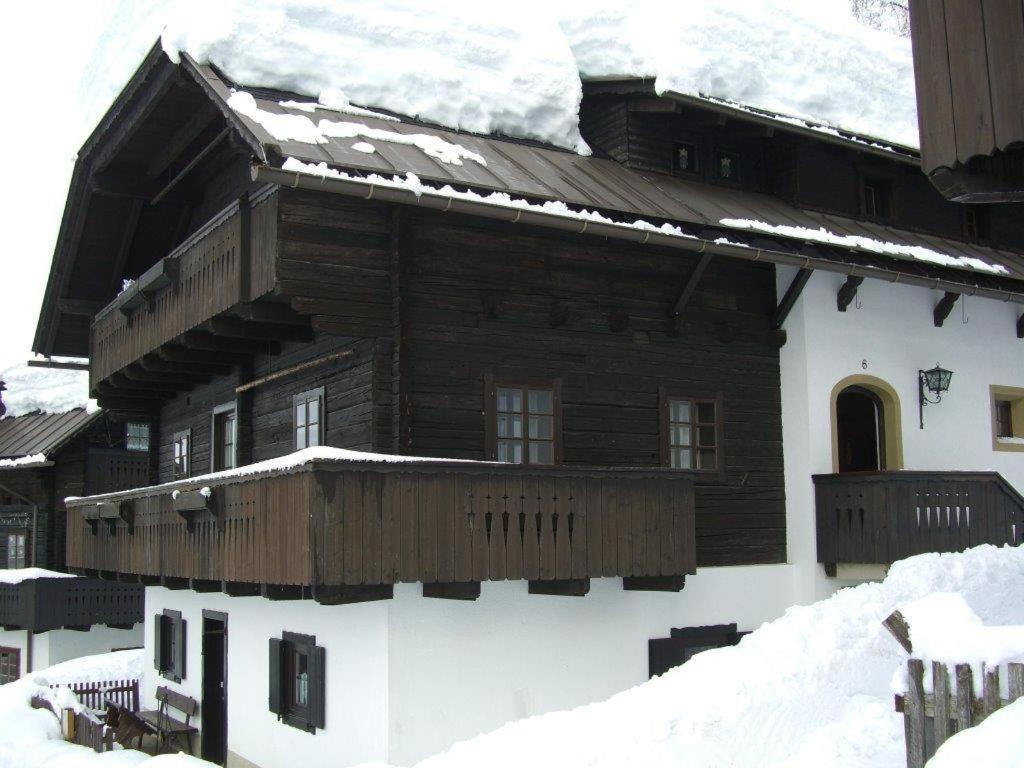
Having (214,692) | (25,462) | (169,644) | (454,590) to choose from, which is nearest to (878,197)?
(454,590)

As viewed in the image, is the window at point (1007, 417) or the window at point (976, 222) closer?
the window at point (1007, 417)

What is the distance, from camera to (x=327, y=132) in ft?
40.1

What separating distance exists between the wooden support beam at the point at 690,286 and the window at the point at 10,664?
1952cm

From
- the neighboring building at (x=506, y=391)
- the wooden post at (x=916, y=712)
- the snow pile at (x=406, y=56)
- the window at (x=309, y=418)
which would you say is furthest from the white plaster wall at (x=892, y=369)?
the wooden post at (x=916, y=712)

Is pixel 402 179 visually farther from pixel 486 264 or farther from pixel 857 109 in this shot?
pixel 857 109

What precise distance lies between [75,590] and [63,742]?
9899 mm

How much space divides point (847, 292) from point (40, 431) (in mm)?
21188

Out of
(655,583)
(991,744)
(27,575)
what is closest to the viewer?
(991,744)

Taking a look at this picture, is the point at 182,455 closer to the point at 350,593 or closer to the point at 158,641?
the point at 158,641

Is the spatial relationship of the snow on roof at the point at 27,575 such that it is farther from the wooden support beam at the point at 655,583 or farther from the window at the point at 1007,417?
the window at the point at 1007,417

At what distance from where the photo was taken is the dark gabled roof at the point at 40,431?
2695cm

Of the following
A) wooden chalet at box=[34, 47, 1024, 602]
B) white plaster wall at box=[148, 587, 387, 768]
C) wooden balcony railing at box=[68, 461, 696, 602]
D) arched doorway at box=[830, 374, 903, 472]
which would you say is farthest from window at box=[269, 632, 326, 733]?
arched doorway at box=[830, 374, 903, 472]

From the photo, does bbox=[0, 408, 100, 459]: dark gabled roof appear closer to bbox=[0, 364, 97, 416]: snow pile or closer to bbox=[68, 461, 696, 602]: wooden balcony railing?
bbox=[0, 364, 97, 416]: snow pile

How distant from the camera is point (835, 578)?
15.2 metres
